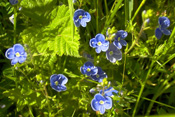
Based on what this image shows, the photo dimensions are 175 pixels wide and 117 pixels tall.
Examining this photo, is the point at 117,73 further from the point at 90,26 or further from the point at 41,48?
the point at 41,48

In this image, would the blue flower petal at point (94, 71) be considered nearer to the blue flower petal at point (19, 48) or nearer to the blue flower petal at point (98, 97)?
the blue flower petal at point (98, 97)

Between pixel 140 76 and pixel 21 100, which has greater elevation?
pixel 140 76

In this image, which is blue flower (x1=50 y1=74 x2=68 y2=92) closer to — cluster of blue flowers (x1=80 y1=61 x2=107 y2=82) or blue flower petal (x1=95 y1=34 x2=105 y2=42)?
cluster of blue flowers (x1=80 y1=61 x2=107 y2=82)

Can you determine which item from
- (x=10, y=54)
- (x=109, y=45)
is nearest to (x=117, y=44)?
(x=109, y=45)

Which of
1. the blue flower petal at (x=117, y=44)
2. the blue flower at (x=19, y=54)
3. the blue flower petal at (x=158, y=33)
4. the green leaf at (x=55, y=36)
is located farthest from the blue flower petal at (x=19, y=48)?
the blue flower petal at (x=158, y=33)

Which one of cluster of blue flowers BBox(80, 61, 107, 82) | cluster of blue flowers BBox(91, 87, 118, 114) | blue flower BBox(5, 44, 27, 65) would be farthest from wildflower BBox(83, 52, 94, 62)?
blue flower BBox(5, 44, 27, 65)

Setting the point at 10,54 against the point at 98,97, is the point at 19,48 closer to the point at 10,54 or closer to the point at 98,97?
the point at 10,54

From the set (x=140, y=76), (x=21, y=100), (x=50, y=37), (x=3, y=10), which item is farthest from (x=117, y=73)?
(x=3, y=10)
